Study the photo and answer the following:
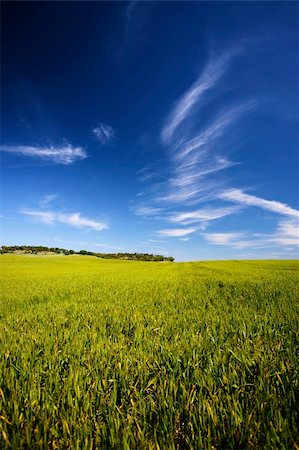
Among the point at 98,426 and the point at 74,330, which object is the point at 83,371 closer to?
the point at 98,426

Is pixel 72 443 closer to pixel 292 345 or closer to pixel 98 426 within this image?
pixel 98 426

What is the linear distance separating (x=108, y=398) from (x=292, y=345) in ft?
9.39

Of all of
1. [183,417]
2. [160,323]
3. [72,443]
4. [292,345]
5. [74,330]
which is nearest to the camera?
[72,443]

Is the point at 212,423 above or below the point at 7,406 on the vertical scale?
above

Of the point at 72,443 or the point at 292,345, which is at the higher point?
the point at 292,345

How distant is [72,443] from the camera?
5.80 feet

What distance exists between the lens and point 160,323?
16.1 ft

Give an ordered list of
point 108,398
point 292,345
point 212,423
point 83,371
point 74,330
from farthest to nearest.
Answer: point 74,330 → point 292,345 → point 83,371 → point 108,398 → point 212,423

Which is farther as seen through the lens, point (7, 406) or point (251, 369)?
point (251, 369)

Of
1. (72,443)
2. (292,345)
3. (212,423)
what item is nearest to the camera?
(72,443)

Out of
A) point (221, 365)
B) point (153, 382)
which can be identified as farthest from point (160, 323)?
point (153, 382)

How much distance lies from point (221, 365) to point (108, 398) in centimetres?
140

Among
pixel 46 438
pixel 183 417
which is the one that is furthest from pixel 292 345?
pixel 46 438

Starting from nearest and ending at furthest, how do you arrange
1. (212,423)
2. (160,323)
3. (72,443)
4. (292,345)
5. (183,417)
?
(72,443) → (212,423) → (183,417) → (292,345) → (160,323)
